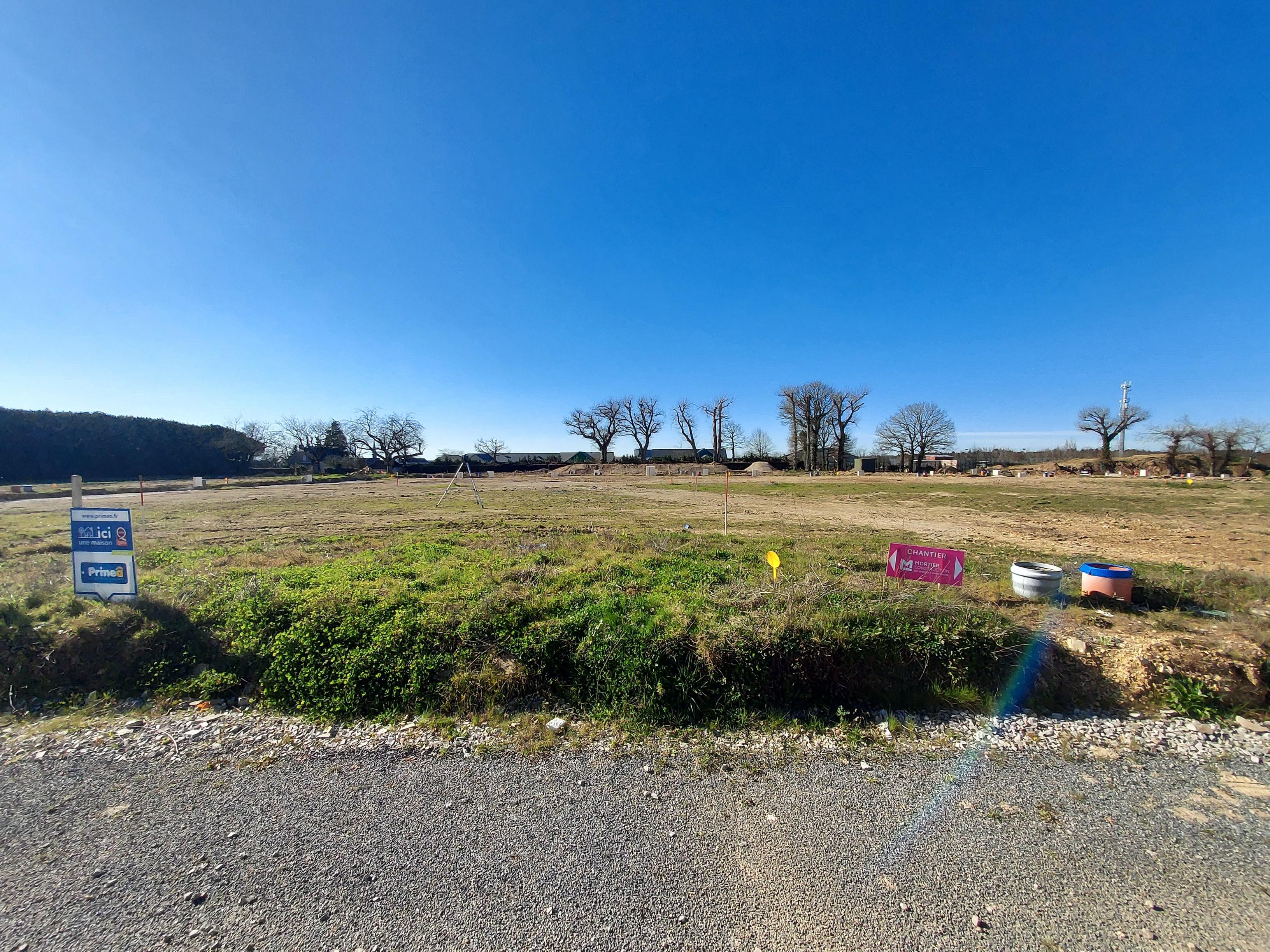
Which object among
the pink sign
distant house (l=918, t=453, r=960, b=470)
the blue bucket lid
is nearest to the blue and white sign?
the pink sign

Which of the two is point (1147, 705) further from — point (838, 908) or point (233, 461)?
point (233, 461)

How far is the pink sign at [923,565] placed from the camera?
5.71 m

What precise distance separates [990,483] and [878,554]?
36.5 meters

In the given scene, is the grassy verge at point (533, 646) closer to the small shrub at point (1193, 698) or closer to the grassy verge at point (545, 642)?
the grassy verge at point (545, 642)

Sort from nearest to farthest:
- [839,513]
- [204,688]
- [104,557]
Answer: [204,688] < [104,557] < [839,513]

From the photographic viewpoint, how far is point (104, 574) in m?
5.42

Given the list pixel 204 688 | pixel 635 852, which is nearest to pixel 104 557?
pixel 204 688

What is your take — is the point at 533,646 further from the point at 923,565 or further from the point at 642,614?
the point at 923,565

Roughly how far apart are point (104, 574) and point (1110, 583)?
39.9 ft

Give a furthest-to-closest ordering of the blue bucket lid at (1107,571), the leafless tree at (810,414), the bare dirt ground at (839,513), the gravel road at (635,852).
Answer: the leafless tree at (810,414) → the bare dirt ground at (839,513) → the blue bucket lid at (1107,571) → the gravel road at (635,852)

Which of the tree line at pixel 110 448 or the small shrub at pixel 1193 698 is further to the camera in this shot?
the tree line at pixel 110 448

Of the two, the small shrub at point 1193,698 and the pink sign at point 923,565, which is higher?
the pink sign at point 923,565

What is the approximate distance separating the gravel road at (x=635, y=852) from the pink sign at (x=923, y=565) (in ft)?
8.00

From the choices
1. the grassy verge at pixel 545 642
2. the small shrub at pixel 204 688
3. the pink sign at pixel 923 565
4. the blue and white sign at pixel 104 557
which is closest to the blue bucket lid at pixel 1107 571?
the grassy verge at pixel 545 642
